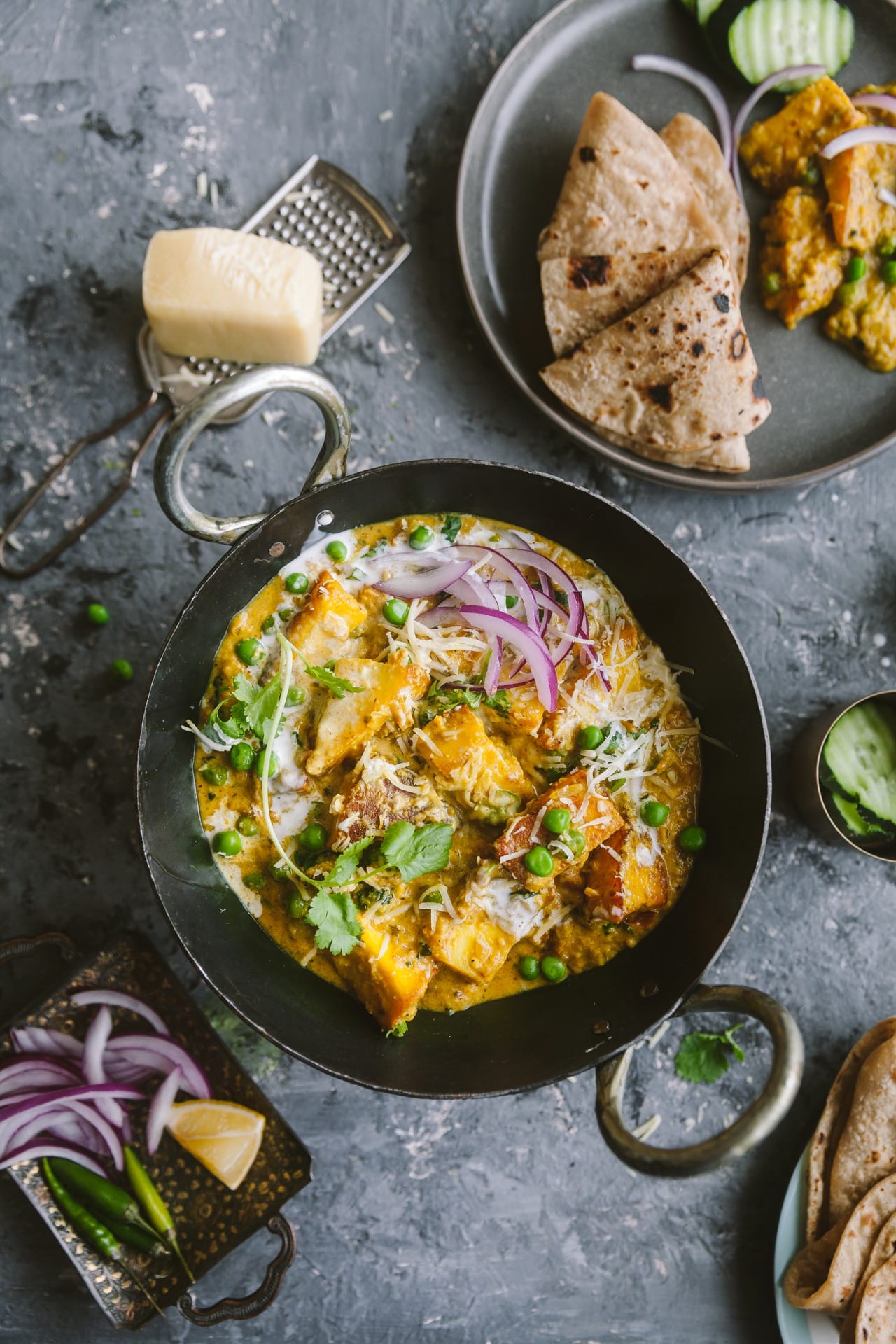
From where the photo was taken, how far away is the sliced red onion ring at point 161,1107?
3.79 m

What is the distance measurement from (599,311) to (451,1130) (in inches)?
138

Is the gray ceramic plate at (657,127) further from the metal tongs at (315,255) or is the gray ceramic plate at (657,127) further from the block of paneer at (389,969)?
the block of paneer at (389,969)

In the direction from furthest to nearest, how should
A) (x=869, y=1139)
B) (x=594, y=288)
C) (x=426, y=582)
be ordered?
(x=594, y=288)
(x=869, y=1139)
(x=426, y=582)

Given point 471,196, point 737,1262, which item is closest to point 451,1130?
point 737,1262

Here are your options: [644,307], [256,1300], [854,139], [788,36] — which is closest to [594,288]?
[644,307]

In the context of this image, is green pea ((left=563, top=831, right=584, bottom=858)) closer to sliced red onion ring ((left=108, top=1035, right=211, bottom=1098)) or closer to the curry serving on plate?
the curry serving on plate

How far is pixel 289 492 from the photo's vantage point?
4.08 metres

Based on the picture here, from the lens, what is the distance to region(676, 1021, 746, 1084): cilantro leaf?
4.12 meters

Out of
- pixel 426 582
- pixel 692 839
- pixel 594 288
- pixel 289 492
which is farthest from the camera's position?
pixel 289 492

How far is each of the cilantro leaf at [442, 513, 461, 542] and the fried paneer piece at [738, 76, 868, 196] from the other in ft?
6.81

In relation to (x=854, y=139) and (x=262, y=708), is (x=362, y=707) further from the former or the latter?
(x=854, y=139)

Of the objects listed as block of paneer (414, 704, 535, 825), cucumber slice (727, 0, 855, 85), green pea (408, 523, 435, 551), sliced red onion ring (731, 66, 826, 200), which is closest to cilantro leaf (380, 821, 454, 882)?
block of paneer (414, 704, 535, 825)

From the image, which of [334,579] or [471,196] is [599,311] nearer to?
[471,196]

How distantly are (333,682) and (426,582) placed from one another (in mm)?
540
